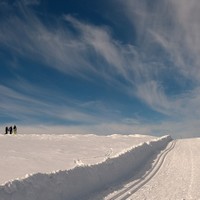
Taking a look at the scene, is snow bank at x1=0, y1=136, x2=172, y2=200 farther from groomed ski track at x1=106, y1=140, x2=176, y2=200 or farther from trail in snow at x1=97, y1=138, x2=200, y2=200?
groomed ski track at x1=106, y1=140, x2=176, y2=200

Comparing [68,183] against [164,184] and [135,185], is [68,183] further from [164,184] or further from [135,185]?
[164,184]

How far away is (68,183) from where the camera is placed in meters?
13.4

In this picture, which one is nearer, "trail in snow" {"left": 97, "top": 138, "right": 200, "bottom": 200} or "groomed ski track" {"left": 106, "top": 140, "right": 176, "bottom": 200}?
"groomed ski track" {"left": 106, "top": 140, "right": 176, "bottom": 200}

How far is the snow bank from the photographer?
1091 cm

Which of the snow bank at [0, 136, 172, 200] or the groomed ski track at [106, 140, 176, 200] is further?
the groomed ski track at [106, 140, 176, 200]

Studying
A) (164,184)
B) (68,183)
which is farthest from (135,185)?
(68,183)

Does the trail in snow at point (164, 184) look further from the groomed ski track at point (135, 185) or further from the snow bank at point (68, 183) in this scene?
the snow bank at point (68, 183)

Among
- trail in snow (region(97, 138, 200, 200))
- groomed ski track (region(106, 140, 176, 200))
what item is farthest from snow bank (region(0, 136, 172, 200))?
groomed ski track (region(106, 140, 176, 200))

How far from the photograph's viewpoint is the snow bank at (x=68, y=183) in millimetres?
10906

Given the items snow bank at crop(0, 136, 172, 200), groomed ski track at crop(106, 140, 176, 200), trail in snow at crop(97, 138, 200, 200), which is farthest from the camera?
trail in snow at crop(97, 138, 200, 200)

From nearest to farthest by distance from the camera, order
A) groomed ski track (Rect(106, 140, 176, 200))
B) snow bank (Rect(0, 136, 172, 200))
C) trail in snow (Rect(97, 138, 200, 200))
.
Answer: snow bank (Rect(0, 136, 172, 200)) < groomed ski track (Rect(106, 140, 176, 200)) < trail in snow (Rect(97, 138, 200, 200))

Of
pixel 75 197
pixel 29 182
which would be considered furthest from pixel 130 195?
pixel 29 182

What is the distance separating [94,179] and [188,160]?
44.6ft

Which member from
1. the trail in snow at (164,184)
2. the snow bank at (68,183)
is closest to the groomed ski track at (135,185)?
the trail in snow at (164,184)
